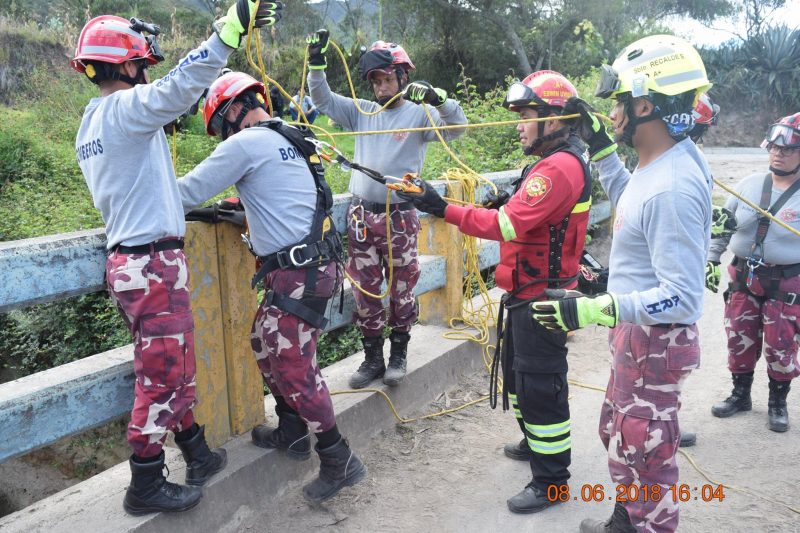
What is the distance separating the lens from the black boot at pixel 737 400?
454cm

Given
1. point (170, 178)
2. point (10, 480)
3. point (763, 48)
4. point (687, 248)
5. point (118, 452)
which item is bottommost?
point (10, 480)

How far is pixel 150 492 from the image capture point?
2.79 metres

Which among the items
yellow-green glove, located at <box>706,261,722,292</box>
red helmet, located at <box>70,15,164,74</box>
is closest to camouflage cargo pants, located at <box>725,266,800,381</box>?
yellow-green glove, located at <box>706,261,722,292</box>

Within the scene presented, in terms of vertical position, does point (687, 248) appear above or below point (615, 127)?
below

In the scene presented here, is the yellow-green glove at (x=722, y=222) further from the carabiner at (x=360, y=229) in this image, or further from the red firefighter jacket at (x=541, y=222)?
the carabiner at (x=360, y=229)

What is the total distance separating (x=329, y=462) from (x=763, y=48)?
80.8ft

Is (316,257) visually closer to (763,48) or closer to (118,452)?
(118,452)

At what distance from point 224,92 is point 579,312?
2.00 m

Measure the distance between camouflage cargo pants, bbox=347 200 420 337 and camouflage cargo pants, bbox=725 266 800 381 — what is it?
7.60 ft

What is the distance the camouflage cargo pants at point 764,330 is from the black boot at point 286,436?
3126 mm

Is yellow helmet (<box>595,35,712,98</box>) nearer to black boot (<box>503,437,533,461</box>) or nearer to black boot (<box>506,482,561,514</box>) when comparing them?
black boot (<box>506,482,561,514</box>)

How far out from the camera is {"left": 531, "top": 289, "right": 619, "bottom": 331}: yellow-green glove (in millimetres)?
2410

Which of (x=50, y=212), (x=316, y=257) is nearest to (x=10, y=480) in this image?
(x=50, y=212)

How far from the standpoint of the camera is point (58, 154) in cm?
959
